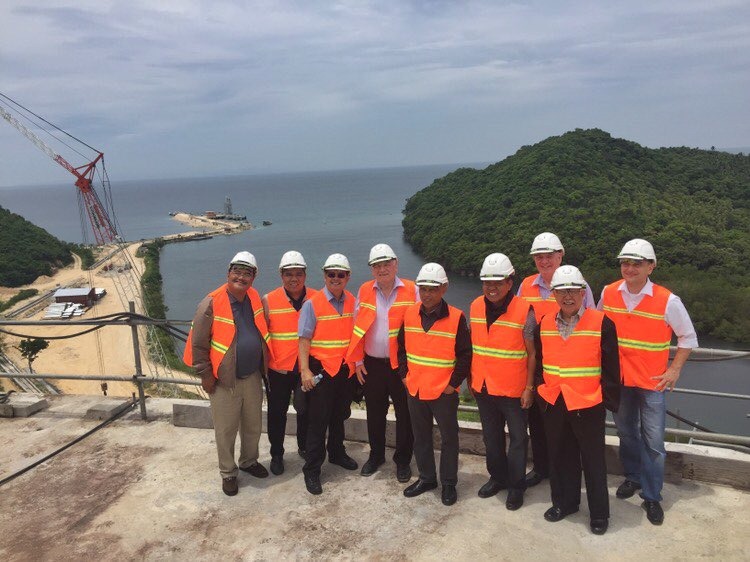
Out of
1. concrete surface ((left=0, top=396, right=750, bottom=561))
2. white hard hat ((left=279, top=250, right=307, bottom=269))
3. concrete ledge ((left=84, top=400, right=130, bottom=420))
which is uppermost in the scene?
white hard hat ((left=279, top=250, right=307, bottom=269))

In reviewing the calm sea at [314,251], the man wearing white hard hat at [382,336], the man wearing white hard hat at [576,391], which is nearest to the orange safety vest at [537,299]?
the man wearing white hard hat at [576,391]

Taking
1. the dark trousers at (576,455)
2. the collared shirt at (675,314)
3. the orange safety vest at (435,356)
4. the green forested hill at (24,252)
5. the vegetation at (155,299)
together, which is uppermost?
the collared shirt at (675,314)

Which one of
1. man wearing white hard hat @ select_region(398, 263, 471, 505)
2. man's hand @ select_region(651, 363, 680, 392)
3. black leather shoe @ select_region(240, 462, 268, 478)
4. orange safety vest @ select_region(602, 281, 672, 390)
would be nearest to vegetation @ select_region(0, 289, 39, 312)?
black leather shoe @ select_region(240, 462, 268, 478)

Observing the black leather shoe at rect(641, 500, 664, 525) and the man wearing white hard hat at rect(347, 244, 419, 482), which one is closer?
the black leather shoe at rect(641, 500, 664, 525)

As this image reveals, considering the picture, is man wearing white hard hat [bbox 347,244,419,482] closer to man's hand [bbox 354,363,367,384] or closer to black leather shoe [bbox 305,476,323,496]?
man's hand [bbox 354,363,367,384]

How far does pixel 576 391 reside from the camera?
3.17 metres

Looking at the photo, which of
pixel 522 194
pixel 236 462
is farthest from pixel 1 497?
pixel 522 194

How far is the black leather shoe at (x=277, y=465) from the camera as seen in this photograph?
161 inches

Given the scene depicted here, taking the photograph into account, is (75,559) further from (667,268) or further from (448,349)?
(667,268)

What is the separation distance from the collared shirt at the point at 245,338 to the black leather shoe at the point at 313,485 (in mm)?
882

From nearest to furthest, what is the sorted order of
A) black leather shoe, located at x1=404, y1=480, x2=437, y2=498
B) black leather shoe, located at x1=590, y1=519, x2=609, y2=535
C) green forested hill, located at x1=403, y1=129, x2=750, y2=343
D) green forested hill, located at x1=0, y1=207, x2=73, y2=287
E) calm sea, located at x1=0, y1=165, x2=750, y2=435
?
black leather shoe, located at x1=590, y1=519, x2=609, y2=535 < black leather shoe, located at x1=404, y1=480, x2=437, y2=498 < calm sea, located at x1=0, y1=165, x2=750, y2=435 < green forested hill, located at x1=403, y1=129, x2=750, y2=343 < green forested hill, located at x1=0, y1=207, x2=73, y2=287

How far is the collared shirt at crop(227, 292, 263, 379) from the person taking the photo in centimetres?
377

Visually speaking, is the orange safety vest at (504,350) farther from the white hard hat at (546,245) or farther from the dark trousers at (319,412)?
the dark trousers at (319,412)

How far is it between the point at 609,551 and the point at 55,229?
15025 cm
